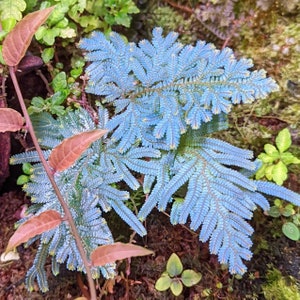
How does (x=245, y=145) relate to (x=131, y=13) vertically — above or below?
below

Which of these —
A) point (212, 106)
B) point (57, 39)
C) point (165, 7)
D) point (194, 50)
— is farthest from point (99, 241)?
point (165, 7)

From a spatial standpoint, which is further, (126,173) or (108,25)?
(108,25)

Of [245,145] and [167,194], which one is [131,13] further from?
[167,194]

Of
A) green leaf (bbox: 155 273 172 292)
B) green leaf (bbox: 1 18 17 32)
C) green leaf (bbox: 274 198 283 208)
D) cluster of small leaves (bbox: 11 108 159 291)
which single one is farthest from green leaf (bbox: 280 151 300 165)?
green leaf (bbox: 1 18 17 32)

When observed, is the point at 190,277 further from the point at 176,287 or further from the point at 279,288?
the point at 279,288

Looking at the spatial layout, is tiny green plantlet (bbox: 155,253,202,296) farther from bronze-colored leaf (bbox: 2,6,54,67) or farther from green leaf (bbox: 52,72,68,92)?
bronze-colored leaf (bbox: 2,6,54,67)

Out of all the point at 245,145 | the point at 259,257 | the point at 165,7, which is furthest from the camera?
the point at 165,7

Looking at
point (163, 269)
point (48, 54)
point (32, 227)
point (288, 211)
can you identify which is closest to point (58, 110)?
point (48, 54)
